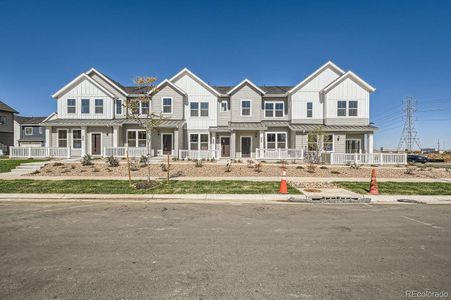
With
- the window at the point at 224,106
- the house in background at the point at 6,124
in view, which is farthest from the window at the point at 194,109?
the house in background at the point at 6,124

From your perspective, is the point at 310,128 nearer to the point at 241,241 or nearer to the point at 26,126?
the point at 241,241

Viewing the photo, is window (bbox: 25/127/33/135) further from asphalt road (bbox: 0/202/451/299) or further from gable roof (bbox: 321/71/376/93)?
gable roof (bbox: 321/71/376/93)

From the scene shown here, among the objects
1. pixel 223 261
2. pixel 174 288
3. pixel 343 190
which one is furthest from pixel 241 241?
pixel 343 190

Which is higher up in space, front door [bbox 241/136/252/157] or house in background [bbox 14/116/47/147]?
house in background [bbox 14/116/47/147]

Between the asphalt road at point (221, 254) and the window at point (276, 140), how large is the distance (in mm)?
17599

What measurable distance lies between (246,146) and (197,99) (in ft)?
23.4

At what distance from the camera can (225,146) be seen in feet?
85.4

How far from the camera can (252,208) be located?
8672 mm

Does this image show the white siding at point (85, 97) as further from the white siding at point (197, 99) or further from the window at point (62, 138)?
the white siding at point (197, 99)

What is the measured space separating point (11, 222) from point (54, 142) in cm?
2155

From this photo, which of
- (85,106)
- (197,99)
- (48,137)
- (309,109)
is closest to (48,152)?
(48,137)

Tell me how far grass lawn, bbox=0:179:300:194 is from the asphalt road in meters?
3.18

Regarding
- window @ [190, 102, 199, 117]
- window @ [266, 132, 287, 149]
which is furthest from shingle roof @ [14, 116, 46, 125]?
window @ [266, 132, 287, 149]

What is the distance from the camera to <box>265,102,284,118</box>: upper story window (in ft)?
87.7
